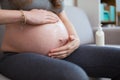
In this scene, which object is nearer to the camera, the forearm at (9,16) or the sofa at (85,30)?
the forearm at (9,16)

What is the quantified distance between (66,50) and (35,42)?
149 millimetres

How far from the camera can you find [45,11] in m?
0.92

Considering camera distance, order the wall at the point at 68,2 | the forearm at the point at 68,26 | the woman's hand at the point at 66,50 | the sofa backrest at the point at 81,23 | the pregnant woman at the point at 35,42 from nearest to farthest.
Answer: the pregnant woman at the point at 35,42 < the woman's hand at the point at 66,50 < the forearm at the point at 68,26 < the sofa backrest at the point at 81,23 < the wall at the point at 68,2

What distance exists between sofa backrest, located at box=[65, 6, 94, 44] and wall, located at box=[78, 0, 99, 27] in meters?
0.11

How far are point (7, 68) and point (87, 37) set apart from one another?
1017 mm

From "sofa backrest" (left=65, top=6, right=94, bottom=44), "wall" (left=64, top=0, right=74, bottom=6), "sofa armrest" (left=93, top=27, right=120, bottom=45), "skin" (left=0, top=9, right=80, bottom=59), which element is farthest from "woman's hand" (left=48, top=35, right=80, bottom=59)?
"wall" (left=64, top=0, right=74, bottom=6)

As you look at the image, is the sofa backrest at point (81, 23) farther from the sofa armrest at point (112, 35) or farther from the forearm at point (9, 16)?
the forearm at point (9, 16)

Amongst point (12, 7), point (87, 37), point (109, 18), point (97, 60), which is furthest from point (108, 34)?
point (12, 7)

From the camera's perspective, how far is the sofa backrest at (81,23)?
162 centimetres

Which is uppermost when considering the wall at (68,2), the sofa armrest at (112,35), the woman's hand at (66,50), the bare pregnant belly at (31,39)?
the wall at (68,2)

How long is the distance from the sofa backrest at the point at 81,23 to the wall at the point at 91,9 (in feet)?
0.36

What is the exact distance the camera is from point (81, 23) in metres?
1.69

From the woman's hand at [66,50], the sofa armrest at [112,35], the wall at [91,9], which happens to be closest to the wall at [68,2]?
the wall at [91,9]

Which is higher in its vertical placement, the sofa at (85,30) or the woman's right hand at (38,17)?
the woman's right hand at (38,17)
